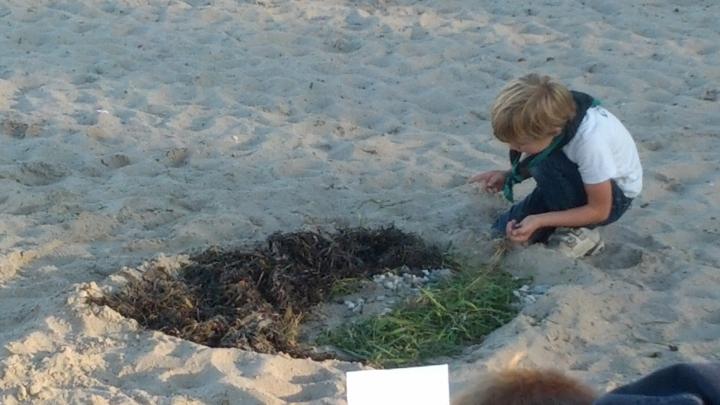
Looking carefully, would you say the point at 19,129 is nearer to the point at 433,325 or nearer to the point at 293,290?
the point at 293,290

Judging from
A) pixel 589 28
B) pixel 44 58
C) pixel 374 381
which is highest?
pixel 374 381

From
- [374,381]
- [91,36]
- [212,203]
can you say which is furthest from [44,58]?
[374,381]

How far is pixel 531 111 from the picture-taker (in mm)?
4043

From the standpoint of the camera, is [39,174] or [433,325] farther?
[39,174]

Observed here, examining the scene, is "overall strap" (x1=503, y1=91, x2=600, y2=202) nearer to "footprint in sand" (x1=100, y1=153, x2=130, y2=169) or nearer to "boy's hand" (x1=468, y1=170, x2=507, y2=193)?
"boy's hand" (x1=468, y1=170, x2=507, y2=193)

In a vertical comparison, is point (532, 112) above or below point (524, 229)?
above

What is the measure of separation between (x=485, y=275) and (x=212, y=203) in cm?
133

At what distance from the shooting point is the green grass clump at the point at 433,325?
145 inches

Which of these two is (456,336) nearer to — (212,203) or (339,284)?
(339,284)

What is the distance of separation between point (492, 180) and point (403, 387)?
2.88 metres

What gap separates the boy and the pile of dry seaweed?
0.49 meters

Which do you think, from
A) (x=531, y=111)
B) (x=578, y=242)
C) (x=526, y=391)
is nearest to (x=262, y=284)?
(x=531, y=111)

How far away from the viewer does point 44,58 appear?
22.3 feet

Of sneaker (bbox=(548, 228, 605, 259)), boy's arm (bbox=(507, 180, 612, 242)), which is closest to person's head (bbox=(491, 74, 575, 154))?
boy's arm (bbox=(507, 180, 612, 242))
